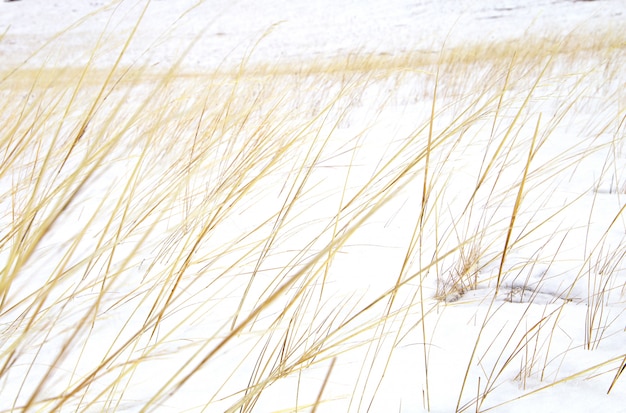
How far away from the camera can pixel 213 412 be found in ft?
2.12

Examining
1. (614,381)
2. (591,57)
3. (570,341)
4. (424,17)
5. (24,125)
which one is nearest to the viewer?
(614,381)

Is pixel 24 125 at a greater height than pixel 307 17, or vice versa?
pixel 307 17

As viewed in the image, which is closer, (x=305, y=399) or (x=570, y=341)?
(x=305, y=399)

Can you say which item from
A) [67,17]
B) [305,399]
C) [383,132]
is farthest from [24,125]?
[67,17]

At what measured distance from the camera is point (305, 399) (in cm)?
67

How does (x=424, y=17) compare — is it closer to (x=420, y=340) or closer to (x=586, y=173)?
(x=586, y=173)

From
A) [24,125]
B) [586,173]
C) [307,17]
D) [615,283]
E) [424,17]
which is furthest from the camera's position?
[307,17]

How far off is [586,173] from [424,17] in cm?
1720

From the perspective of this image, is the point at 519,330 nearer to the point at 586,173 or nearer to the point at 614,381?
the point at 614,381

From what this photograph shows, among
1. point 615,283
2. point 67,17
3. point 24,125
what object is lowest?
point 615,283

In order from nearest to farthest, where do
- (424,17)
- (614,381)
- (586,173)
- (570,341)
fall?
1. (614,381)
2. (570,341)
3. (586,173)
4. (424,17)

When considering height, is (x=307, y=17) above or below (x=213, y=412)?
above

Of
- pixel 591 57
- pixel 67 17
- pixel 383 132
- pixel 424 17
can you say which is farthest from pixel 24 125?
pixel 67 17

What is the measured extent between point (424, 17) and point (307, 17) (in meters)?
5.52
